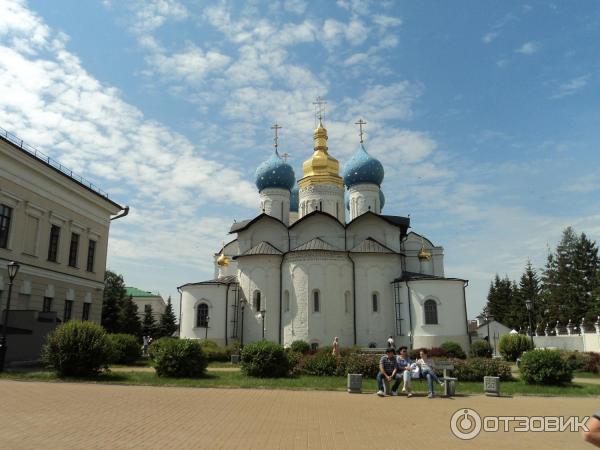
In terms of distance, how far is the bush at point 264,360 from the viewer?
54.7ft

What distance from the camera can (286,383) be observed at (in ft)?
50.1

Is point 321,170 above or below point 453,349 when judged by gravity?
above

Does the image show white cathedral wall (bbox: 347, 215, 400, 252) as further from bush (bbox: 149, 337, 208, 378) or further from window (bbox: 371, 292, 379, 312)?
bush (bbox: 149, 337, 208, 378)

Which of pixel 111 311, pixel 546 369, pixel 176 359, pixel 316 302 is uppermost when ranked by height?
pixel 111 311

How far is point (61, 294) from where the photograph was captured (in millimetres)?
24469

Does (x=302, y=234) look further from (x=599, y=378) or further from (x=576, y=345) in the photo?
(x=576, y=345)

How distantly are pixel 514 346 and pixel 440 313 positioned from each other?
4620 mm

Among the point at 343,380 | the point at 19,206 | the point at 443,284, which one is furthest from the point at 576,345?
the point at 19,206

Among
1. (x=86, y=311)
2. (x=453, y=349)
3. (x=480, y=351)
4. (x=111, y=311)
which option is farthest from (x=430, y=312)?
(x=111, y=311)

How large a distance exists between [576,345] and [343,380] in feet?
103

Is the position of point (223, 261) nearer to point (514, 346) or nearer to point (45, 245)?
point (45, 245)

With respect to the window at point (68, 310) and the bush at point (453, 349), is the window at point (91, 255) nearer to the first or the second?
the window at point (68, 310)

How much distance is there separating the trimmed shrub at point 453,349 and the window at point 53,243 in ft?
71.8

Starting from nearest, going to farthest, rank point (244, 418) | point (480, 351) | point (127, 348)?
1. point (244, 418)
2. point (127, 348)
3. point (480, 351)
